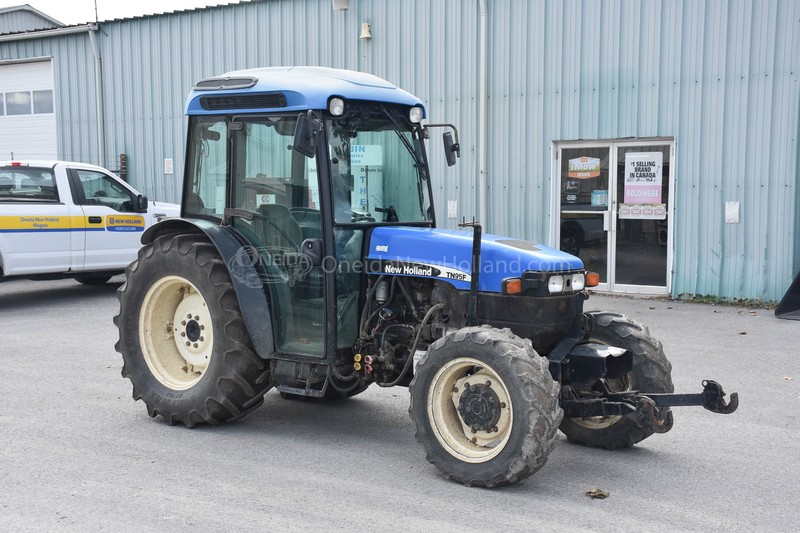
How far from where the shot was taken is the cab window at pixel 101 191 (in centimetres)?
1245

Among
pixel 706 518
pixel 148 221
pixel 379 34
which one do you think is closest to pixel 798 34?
pixel 379 34

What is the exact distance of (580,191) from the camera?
13125mm

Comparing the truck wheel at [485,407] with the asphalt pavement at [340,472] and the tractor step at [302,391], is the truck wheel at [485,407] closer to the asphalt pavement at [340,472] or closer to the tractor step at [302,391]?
the asphalt pavement at [340,472]

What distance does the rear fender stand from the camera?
579cm

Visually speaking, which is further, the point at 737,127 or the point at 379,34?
the point at 379,34

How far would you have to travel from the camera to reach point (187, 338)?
6.33m

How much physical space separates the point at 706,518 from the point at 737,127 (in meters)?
8.77

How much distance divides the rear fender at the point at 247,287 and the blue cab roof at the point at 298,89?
0.91m

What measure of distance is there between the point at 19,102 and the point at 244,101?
15434mm

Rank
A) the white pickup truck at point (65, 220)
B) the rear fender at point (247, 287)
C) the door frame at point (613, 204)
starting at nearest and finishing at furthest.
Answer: the rear fender at point (247, 287), the white pickup truck at point (65, 220), the door frame at point (613, 204)

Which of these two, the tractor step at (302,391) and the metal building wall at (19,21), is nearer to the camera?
the tractor step at (302,391)

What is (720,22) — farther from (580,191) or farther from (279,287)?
(279,287)

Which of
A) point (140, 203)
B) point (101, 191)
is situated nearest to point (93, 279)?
point (101, 191)

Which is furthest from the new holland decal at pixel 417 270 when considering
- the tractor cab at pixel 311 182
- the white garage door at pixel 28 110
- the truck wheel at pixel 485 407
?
the white garage door at pixel 28 110
